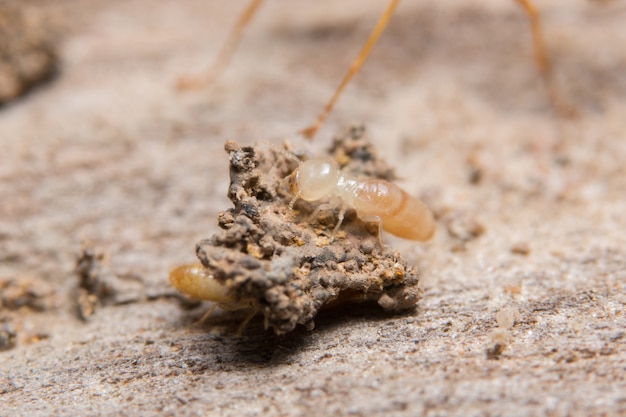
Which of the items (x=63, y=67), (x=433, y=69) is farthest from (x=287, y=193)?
(x=63, y=67)

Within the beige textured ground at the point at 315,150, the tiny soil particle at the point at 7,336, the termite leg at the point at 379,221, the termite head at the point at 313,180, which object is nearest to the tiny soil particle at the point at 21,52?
the beige textured ground at the point at 315,150

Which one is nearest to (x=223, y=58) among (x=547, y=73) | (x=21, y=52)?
(x=21, y=52)

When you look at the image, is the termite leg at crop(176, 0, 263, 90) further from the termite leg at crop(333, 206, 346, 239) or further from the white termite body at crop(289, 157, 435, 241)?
Answer: the termite leg at crop(333, 206, 346, 239)

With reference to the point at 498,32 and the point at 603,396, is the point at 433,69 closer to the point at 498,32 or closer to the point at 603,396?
the point at 498,32

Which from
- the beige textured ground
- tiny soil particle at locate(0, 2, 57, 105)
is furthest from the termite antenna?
tiny soil particle at locate(0, 2, 57, 105)

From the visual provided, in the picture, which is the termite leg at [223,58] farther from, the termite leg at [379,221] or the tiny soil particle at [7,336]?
the termite leg at [379,221]
